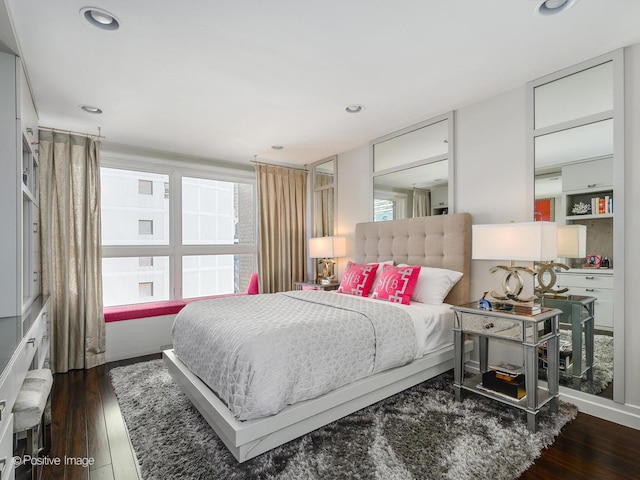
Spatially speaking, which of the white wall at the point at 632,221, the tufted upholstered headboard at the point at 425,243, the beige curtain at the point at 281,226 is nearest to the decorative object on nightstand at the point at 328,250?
the tufted upholstered headboard at the point at 425,243

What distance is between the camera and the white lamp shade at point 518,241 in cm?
225

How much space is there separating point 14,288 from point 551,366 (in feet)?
11.9

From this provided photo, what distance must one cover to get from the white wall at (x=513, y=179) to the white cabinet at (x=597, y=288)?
0.09 meters

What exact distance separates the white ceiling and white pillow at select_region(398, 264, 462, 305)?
1575 millimetres

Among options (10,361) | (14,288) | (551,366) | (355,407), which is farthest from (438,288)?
(14,288)

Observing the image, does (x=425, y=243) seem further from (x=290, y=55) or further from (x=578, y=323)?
(x=290, y=55)

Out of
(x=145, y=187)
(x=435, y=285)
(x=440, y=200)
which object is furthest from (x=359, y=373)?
(x=145, y=187)

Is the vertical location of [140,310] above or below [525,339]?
below

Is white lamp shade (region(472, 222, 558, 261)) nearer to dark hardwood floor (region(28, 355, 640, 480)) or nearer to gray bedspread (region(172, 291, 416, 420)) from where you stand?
gray bedspread (region(172, 291, 416, 420))

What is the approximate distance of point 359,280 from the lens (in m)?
3.53

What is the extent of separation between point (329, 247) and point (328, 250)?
42 millimetres

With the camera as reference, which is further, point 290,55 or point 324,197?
point 324,197

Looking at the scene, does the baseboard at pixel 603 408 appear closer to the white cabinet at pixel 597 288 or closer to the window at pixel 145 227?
the white cabinet at pixel 597 288

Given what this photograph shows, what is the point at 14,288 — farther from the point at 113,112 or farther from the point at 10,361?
the point at 113,112
